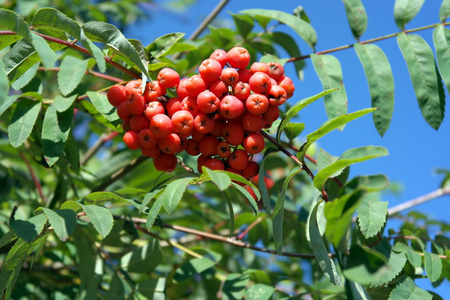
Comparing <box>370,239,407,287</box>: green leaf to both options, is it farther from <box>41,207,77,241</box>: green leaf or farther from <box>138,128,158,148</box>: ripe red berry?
<box>41,207,77,241</box>: green leaf

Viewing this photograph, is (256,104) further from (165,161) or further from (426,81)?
(426,81)

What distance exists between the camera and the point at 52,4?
3.48 m

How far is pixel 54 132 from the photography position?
1783 mm

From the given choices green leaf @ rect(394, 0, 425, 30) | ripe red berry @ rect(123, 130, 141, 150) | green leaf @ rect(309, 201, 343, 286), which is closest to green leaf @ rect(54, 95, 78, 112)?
ripe red berry @ rect(123, 130, 141, 150)

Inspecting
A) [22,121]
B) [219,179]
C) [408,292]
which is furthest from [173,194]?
[408,292]

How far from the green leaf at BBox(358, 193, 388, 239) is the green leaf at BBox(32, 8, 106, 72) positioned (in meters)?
0.89

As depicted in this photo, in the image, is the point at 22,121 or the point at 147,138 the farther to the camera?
the point at 22,121

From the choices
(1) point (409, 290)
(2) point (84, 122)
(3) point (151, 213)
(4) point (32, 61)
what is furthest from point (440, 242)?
(2) point (84, 122)

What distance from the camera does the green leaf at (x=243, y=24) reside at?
2.47 metres

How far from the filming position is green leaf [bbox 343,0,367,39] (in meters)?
2.19

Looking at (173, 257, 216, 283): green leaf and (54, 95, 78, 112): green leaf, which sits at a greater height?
(54, 95, 78, 112): green leaf

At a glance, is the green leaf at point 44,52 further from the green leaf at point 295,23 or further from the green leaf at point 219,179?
the green leaf at point 295,23

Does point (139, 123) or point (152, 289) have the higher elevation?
point (139, 123)

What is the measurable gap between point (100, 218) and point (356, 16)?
4.72 ft
